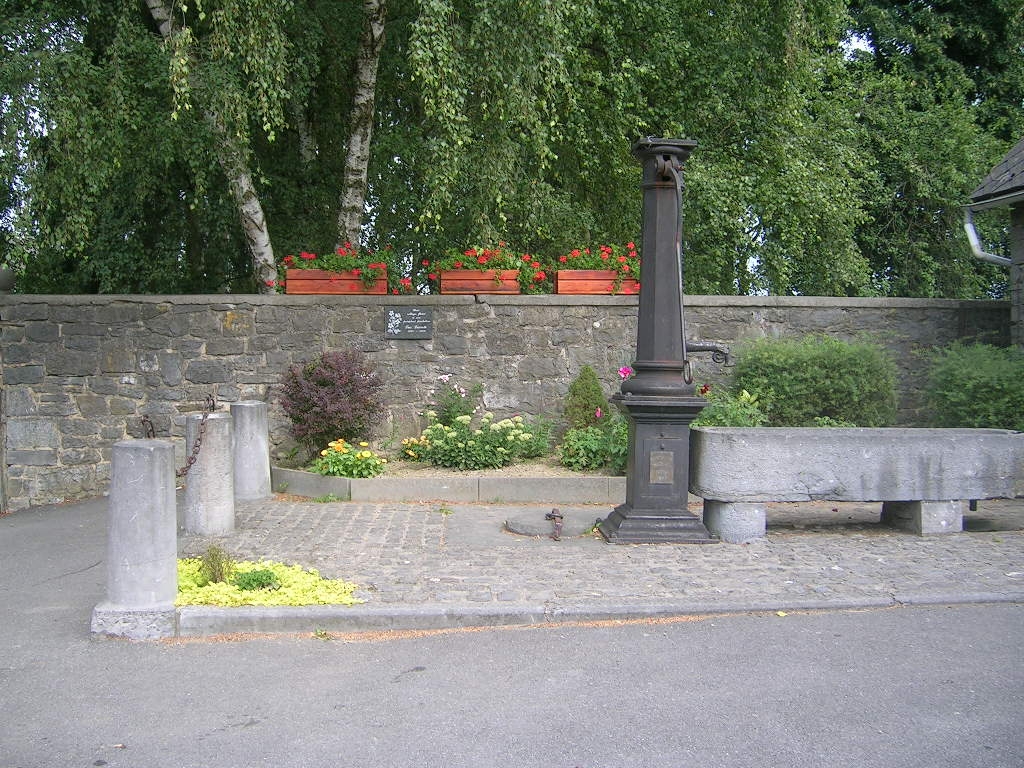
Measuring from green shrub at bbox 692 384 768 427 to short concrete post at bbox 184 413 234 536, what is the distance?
449cm

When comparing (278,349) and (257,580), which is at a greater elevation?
(278,349)

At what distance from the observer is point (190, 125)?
11.0 meters

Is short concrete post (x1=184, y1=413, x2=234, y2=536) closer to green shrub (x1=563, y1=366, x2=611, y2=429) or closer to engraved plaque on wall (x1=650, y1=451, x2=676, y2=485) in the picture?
engraved plaque on wall (x1=650, y1=451, x2=676, y2=485)

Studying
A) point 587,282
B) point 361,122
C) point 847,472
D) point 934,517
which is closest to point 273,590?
point 847,472

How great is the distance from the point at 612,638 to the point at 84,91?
320 inches

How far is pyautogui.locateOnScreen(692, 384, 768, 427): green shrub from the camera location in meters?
9.11

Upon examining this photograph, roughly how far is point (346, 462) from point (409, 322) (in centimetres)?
217

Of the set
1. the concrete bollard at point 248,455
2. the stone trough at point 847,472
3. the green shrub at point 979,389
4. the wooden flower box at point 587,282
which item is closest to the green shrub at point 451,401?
the wooden flower box at point 587,282

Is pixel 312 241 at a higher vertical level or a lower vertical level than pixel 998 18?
lower

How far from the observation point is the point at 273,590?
18.1 feet

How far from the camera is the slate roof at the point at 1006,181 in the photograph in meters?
10.4

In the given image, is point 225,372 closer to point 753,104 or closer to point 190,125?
point 190,125

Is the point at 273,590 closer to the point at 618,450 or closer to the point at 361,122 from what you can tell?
the point at 618,450

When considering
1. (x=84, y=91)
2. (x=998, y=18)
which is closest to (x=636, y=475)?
(x=84, y=91)
